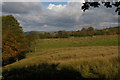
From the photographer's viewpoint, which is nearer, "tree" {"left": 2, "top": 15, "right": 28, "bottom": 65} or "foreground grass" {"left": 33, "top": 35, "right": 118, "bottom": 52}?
"tree" {"left": 2, "top": 15, "right": 28, "bottom": 65}

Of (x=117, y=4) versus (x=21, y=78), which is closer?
(x=117, y=4)

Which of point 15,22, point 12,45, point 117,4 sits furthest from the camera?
point 15,22

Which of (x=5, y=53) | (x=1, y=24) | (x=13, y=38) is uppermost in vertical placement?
(x=1, y=24)

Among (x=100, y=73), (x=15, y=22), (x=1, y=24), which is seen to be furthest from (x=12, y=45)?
(x=100, y=73)

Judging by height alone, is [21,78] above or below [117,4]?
below

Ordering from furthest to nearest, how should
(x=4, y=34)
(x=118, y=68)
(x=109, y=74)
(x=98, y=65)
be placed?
1. (x=4, y=34)
2. (x=98, y=65)
3. (x=118, y=68)
4. (x=109, y=74)

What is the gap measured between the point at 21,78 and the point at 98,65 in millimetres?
4199

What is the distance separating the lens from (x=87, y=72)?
7730 millimetres

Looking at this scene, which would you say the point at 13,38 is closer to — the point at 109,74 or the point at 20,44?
the point at 20,44

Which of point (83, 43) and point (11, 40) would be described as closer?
point (11, 40)

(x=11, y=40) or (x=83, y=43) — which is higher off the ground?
(x=11, y=40)

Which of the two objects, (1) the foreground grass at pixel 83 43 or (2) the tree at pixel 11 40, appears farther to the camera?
(1) the foreground grass at pixel 83 43

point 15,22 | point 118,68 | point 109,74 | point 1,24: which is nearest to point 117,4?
point 109,74

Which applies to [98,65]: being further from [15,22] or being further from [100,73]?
[15,22]
